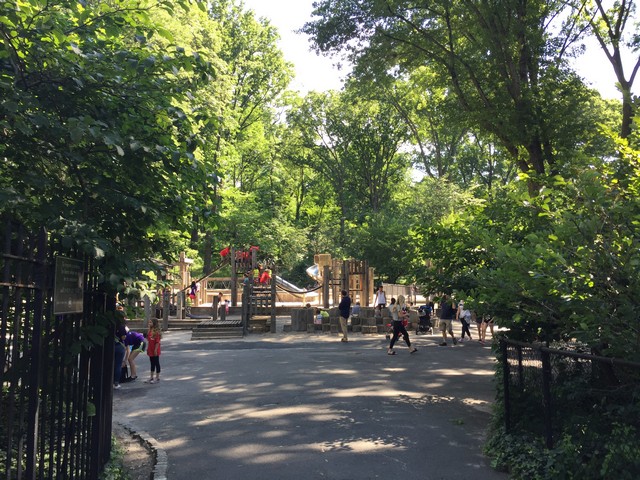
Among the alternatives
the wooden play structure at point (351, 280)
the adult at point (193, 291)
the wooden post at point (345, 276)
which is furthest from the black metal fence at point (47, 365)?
the adult at point (193, 291)

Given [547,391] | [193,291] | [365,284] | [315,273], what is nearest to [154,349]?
[547,391]

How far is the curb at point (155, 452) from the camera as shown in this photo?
6.09 meters

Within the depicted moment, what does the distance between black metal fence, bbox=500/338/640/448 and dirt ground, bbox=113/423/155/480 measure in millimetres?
4328

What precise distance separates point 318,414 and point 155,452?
2.64 meters

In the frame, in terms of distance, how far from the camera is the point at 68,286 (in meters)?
4.30

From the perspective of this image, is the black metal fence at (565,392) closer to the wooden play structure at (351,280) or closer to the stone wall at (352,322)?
the stone wall at (352,322)

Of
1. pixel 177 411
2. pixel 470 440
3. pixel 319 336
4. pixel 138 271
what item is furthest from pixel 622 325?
pixel 319 336

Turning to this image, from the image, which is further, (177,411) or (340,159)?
(340,159)

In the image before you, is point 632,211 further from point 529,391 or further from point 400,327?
point 400,327

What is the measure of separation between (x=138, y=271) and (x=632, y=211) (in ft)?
15.3

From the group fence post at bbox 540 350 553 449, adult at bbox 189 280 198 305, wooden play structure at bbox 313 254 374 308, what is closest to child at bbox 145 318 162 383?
fence post at bbox 540 350 553 449

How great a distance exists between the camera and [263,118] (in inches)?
1800

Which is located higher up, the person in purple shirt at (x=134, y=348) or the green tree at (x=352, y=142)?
the green tree at (x=352, y=142)

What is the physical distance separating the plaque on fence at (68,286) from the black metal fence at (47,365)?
57mm
